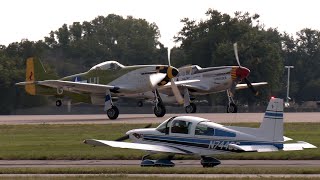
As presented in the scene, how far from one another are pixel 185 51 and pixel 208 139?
81.9 metres

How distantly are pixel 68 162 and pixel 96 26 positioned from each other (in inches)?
5045

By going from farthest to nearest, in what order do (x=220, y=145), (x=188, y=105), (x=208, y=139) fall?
(x=188, y=105) → (x=208, y=139) → (x=220, y=145)

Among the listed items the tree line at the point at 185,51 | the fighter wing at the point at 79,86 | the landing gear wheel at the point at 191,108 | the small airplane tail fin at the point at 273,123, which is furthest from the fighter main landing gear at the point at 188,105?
the small airplane tail fin at the point at 273,123

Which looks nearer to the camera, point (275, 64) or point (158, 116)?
point (158, 116)

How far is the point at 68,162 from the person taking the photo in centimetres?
2916

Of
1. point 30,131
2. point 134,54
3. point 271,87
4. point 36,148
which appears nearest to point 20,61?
point 271,87

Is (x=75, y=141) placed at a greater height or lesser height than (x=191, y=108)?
lesser

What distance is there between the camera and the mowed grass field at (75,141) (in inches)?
1186

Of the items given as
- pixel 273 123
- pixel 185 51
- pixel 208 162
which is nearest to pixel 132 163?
pixel 208 162

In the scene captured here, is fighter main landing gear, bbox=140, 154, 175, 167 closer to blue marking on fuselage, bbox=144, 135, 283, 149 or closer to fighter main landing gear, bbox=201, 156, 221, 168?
blue marking on fuselage, bbox=144, 135, 283, 149

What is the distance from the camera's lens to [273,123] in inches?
962

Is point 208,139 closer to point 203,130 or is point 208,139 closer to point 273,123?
point 203,130

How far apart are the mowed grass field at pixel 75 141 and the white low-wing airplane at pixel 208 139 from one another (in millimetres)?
3431

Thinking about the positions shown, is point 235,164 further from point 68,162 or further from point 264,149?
point 68,162
